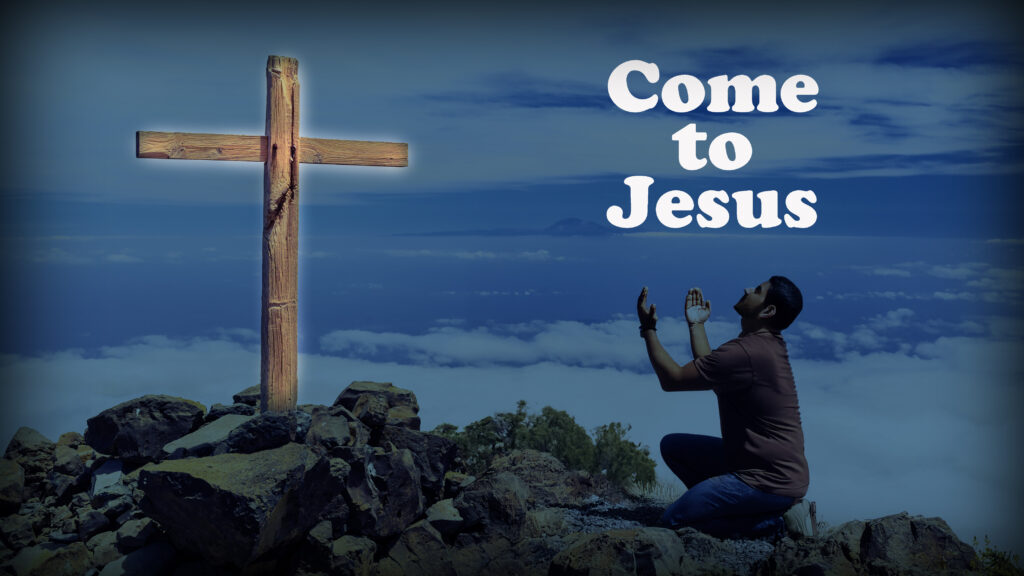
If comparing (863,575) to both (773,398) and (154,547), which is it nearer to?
(773,398)

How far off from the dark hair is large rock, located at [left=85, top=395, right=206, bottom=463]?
16.8 feet

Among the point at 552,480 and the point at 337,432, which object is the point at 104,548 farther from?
the point at 552,480

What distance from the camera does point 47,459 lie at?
28.2ft

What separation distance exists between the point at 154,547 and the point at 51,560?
0.90 m

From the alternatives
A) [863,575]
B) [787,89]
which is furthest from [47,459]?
[787,89]

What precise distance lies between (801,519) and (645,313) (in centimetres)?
202

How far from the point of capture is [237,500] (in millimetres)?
6422

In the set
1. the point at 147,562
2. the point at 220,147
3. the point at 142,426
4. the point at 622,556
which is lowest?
the point at 147,562

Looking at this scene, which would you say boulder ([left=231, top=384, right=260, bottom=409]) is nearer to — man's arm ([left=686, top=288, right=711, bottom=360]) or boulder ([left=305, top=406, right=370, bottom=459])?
boulder ([left=305, top=406, right=370, bottom=459])

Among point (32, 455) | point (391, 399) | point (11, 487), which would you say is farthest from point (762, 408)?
point (32, 455)

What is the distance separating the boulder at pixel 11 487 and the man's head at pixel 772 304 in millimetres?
6337

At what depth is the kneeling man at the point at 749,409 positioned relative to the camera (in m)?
7.26

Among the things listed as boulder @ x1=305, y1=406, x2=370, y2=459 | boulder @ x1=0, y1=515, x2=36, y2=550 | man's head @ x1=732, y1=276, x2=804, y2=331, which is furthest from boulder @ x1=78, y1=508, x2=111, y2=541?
man's head @ x1=732, y1=276, x2=804, y2=331

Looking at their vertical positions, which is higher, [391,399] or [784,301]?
[784,301]
